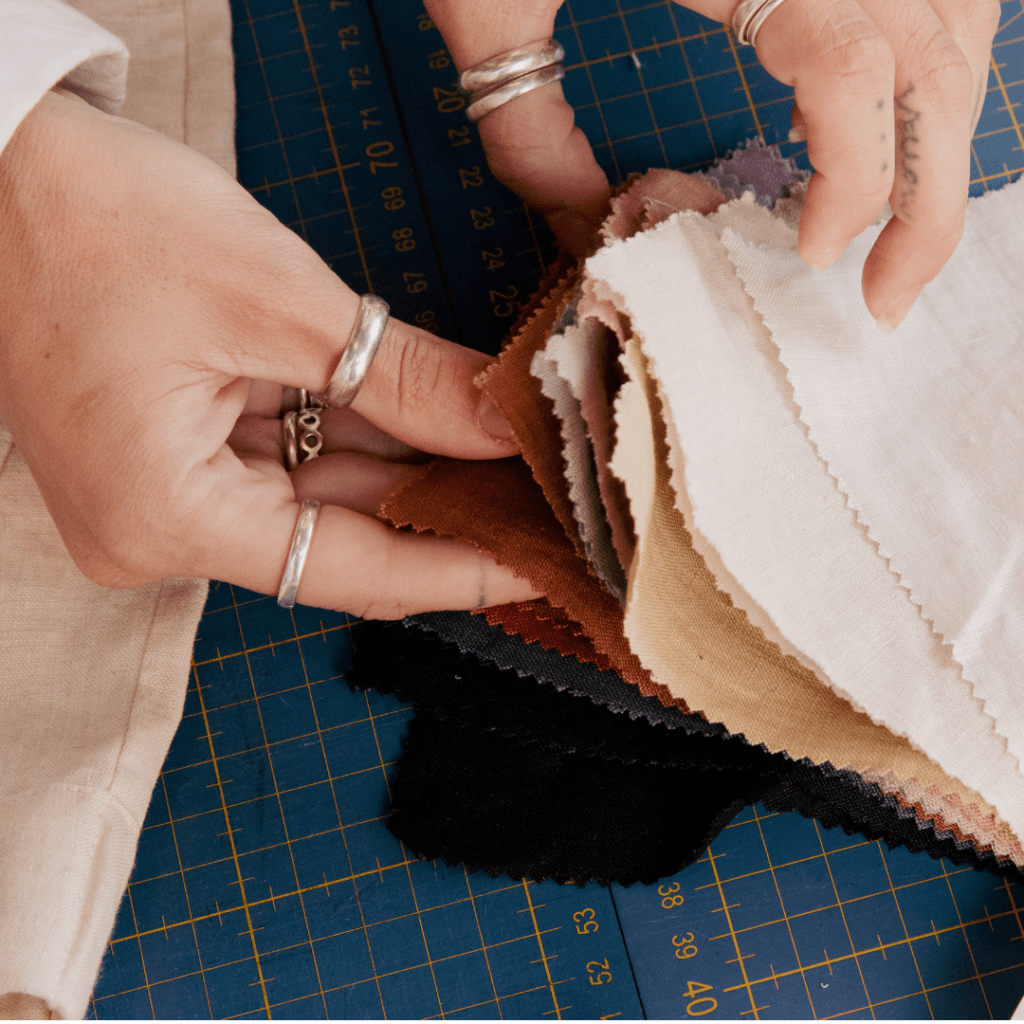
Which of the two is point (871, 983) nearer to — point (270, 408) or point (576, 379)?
point (576, 379)

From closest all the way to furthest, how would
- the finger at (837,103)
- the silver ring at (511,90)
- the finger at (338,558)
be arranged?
the finger at (837,103) → the finger at (338,558) → the silver ring at (511,90)

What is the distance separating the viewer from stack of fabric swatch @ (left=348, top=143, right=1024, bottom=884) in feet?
2.26

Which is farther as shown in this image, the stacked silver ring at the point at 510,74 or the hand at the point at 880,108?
the stacked silver ring at the point at 510,74

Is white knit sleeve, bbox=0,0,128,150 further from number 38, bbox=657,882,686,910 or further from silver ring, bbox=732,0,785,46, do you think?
number 38, bbox=657,882,686,910

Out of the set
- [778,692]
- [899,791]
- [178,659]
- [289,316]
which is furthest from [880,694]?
[178,659]

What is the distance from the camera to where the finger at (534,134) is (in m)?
0.82

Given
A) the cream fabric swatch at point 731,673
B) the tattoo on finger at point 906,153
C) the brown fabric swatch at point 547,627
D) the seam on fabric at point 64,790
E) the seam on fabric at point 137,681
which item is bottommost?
the seam on fabric at point 64,790

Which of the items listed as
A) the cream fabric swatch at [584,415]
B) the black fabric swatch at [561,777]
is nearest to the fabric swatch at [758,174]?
the cream fabric swatch at [584,415]

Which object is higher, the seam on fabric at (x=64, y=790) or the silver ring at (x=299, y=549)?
the silver ring at (x=299, y=549)

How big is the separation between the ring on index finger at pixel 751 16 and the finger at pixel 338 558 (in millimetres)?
574

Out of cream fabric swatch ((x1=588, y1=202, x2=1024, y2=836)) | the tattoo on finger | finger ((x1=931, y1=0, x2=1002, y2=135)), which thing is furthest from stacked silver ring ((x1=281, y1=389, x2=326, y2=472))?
finger ((x1=931, y1=0, x2=1002, y2=135))

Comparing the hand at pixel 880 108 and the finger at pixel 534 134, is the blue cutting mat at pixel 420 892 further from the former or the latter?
the hand at pixel 880 108

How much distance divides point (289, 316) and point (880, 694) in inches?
26.6

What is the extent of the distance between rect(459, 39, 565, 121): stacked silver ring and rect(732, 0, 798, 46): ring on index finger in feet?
0.70
